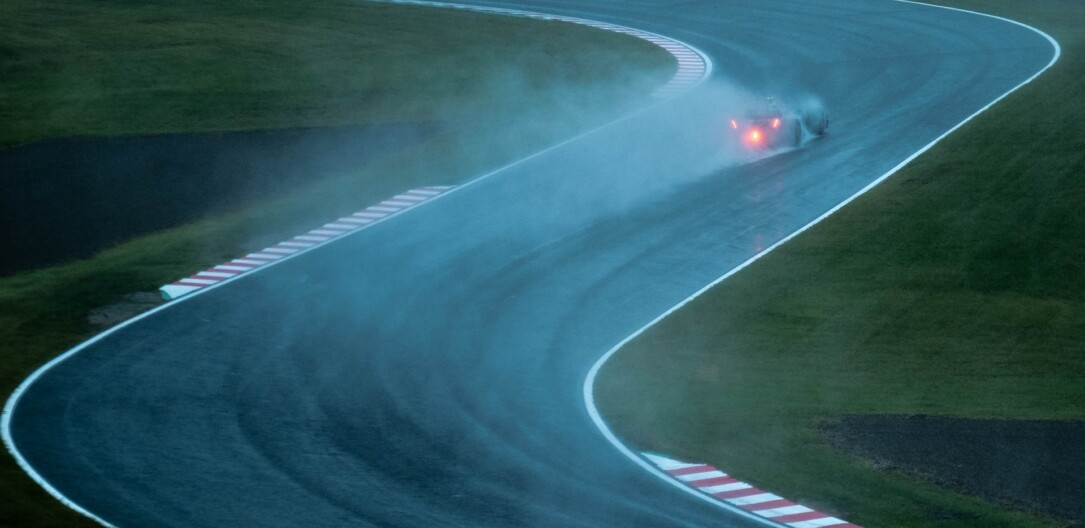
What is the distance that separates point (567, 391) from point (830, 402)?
3897mm

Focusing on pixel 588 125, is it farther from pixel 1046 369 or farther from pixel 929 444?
pixel 929 444

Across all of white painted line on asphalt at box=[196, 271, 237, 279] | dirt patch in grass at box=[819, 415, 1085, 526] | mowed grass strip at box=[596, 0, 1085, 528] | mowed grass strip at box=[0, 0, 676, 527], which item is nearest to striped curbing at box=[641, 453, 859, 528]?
mowed grass strip at box=[596, 0, 1085, 528]

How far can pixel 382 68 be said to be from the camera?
1614 inches

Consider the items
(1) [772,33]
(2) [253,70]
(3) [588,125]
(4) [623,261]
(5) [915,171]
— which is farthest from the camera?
(1) [772,33]

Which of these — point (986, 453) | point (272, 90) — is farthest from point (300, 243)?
point (986, 453)

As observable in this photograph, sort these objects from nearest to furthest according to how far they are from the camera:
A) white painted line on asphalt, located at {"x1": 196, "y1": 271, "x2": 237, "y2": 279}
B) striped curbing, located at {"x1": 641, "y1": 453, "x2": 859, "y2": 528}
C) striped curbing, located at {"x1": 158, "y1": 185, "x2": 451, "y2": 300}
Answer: striped curbing, located at {"x1": 641, "y1": 453, "x2": 859, "y2": 528}
striped curbing, located at {"x1": 158, "y1": 185, "x2": 451, "y2": 300}
white painted line on asphalt, located at {"x1": 196, "y1": 271, "x2": 237, "y2": 279}

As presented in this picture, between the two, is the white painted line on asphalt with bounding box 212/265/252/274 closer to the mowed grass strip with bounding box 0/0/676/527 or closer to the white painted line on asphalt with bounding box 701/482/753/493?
the mowed grass strip with bounding box 0/0/676/527

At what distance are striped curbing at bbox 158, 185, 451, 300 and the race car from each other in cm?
860

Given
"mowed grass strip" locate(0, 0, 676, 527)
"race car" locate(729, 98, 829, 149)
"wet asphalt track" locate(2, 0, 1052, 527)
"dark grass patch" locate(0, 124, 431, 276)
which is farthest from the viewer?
"race car" locate(729, 98, 829, 149)

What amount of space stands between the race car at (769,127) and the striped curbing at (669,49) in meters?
5.64

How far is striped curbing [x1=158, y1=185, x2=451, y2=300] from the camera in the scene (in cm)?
2294

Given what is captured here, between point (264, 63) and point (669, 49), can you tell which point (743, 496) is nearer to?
point (264, 63)

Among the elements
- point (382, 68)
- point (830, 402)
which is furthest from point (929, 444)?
point (382, 68)

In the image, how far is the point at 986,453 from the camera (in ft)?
50.7
